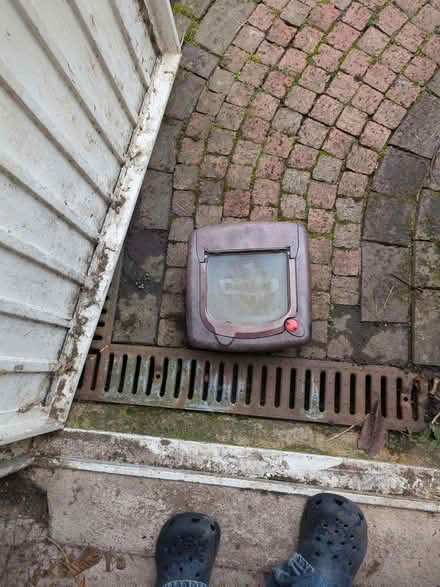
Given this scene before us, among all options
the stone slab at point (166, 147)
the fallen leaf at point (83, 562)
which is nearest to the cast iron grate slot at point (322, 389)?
the fallen leaf at point (83, 562)

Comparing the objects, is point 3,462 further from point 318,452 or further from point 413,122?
point 413,122

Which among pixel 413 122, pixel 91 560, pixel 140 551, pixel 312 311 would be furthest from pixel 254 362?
pixel 413 122

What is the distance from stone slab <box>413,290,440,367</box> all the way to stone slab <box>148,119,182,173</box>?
1.72 metres

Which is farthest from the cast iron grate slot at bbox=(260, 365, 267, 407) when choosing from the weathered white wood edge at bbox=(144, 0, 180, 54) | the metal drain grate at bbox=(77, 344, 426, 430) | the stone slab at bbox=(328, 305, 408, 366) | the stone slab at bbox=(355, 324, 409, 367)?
the weathered white wood edge at bbox=(144, 0, 180, 54)

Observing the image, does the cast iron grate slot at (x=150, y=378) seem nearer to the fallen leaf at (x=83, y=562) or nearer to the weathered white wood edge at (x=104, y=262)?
the weathered white wood edge at (x=104, y=262)

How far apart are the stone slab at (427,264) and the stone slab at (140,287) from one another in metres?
1.51

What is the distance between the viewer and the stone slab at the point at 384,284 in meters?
2.71

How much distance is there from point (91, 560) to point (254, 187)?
2.30m

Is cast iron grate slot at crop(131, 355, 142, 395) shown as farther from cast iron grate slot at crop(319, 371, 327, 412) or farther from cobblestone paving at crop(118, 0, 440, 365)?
cast iron grate slot at crop(319, 371, 327, 412)

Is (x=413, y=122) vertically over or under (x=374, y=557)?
over

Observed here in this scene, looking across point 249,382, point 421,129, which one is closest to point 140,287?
point 249,382

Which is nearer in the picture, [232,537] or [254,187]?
[232,537]

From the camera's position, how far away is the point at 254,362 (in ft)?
8.97

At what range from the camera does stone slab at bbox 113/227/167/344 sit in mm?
2801
